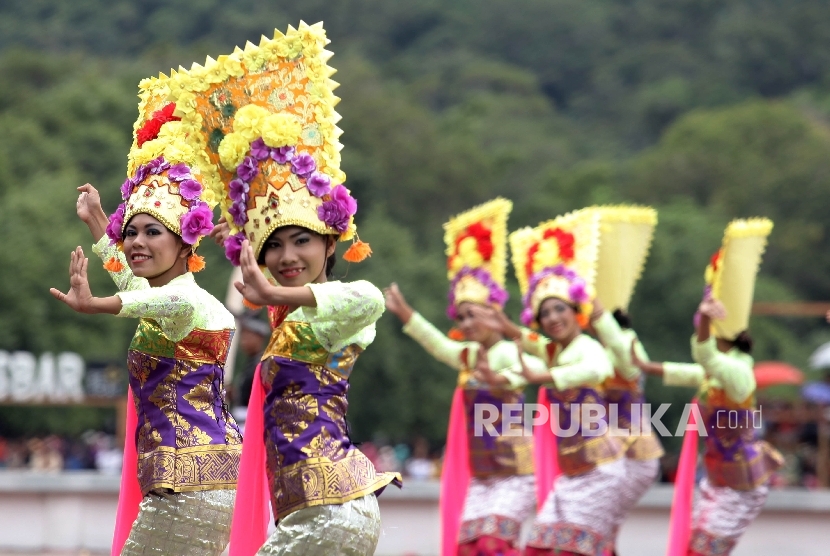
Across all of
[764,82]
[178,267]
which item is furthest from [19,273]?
[764,82]

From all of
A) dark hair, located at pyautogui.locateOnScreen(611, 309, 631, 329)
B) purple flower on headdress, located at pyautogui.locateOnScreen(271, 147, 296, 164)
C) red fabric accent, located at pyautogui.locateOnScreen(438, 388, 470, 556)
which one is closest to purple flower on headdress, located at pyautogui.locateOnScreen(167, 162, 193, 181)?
purple flower on headdress, located at pyautogui.locateOnScreen(271, 147, 296, 164)

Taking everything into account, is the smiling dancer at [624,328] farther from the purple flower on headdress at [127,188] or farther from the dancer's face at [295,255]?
the dancer's face at [295,255]

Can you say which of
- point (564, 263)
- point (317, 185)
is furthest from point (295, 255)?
point (564, 263)

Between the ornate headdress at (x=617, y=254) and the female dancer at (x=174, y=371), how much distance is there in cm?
453

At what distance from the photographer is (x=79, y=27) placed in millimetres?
80938

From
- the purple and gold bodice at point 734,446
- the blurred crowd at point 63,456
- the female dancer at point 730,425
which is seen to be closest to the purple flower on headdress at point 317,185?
the female dancer at point 730,425

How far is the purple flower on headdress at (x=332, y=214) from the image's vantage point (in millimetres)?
5594

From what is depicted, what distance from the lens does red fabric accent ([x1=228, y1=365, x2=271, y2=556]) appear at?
5676 mm

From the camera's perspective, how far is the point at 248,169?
5684mm

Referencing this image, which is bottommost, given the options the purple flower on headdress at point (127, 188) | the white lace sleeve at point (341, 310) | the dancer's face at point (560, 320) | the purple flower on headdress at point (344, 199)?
the white lace sleeve at point (341, 310)

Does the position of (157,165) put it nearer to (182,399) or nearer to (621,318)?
(182,399)

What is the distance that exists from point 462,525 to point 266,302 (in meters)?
4.69

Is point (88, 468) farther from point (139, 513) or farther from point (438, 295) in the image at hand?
point (438, 295)

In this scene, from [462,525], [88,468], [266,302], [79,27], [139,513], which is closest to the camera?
[266,302]
